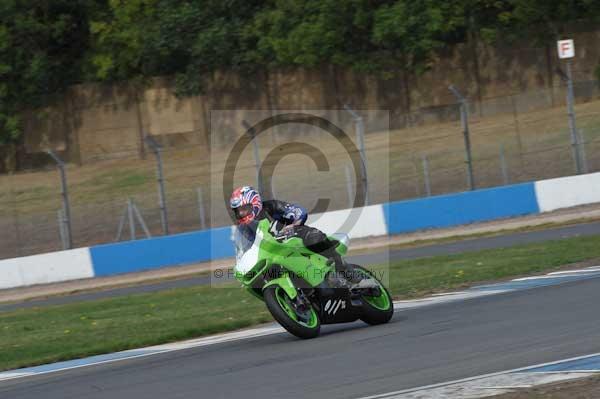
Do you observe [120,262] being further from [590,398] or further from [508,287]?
[590,398]

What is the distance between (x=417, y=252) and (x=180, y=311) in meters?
6.56

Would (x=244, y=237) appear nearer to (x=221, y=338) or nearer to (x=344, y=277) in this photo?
(x=344, y=277)

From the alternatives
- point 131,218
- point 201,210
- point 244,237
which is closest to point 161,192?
point 201,210

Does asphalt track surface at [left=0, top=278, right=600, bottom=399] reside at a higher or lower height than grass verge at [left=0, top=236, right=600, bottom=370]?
higher

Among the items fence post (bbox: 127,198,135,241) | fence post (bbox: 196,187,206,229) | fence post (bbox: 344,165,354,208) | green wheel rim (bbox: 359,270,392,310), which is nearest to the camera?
green wheel rim (bbox: 359,270,392,310)

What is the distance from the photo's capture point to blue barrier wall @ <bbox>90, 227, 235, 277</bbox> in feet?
77.4

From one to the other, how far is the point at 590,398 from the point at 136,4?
126 ft

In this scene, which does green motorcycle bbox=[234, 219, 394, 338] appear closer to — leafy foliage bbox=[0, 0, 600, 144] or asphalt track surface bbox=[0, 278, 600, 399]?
asphalt track surface bbox=[0, 278, 600, 399]

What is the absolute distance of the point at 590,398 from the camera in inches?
239

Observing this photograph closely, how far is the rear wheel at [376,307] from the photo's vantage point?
10.5 meters

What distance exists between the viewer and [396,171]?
88.0ft

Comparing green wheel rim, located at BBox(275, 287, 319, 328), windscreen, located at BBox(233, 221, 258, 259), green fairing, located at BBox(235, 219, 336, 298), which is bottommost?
green wheel rim, located at BBox(275, 287, 319, 328)

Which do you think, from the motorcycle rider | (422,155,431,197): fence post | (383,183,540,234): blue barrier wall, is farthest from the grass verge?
(422,155,431,197): fence post

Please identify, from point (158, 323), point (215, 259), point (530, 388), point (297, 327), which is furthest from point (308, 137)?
point (530, 388)
